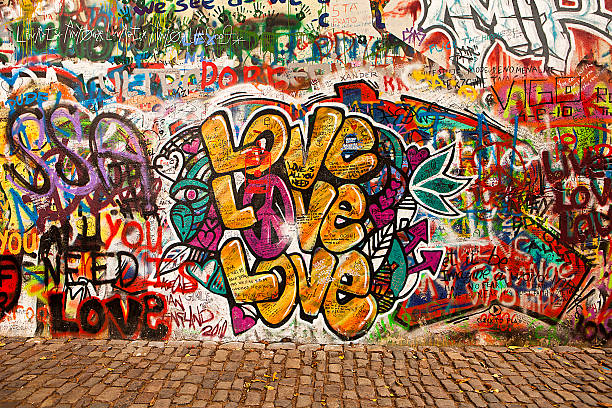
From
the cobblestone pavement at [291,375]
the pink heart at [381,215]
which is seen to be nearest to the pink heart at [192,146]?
the pink heart at [381,215]

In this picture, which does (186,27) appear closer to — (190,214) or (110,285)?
(190,214)

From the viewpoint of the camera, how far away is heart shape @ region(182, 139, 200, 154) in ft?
17.0

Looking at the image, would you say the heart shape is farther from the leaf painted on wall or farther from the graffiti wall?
the leaf painted on wall

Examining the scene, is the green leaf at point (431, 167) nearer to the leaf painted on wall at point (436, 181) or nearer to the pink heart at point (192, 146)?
the leaf painted on wall at point (436, 181)

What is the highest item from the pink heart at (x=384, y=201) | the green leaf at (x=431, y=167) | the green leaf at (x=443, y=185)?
the green leaf at (x=431, y=167)

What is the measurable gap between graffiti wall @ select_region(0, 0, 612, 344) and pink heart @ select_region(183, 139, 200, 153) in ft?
0.09

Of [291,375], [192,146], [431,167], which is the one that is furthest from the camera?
[192,146]

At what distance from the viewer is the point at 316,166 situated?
5102 mm

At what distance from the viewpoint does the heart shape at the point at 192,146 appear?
518 cm

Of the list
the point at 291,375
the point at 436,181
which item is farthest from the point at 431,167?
the point at 291,375

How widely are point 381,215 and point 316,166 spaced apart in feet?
3.38

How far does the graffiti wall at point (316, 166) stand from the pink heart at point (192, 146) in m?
0.03

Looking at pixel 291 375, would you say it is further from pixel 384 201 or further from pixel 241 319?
pixel 384 201

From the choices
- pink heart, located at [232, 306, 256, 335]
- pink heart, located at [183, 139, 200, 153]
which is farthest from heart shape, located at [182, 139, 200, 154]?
pink heart, located at [232, 306, 256, 335]
